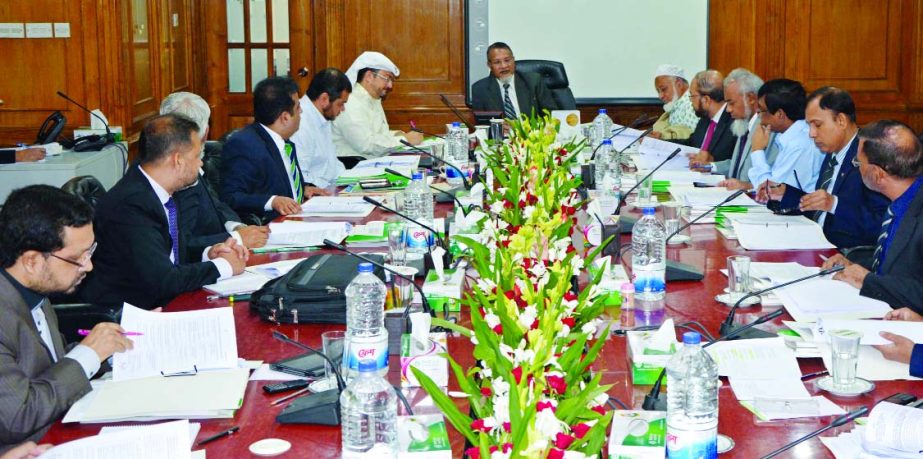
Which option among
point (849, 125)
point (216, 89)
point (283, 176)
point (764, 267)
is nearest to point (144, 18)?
point (216, 89)

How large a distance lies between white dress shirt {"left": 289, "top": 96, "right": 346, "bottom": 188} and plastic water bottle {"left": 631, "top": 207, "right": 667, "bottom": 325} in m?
2.65

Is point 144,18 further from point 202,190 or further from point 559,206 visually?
point 559,206

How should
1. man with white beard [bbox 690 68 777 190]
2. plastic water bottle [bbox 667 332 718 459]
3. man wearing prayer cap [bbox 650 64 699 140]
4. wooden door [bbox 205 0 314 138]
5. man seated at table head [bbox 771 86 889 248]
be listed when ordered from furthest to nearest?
1. wooden door [bbox 205 0 314 138]
2. man wearing prayer cap [bbox 650 64 699 140]
3. man with white beard [bbox 690 68 777 190]
4. man seated at table head [bbox 771 86 889 248]
5. plastic water bottle [bbox 667 332 718 459]

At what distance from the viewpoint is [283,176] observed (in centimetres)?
483

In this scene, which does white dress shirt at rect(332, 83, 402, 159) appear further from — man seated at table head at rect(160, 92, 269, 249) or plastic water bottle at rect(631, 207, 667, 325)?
plastic water bottle at rect(631, 207, 667, 325)

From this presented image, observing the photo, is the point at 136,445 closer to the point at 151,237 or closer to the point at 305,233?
the point at 151,237

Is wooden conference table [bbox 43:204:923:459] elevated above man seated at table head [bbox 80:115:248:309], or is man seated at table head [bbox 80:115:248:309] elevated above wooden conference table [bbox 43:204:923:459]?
man seated at table head [bbox 80:115:248:309]

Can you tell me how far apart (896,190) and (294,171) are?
8.63ft

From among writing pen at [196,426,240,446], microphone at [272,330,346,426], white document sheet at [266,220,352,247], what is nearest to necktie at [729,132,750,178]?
white document sheet at [266,220,352,247]

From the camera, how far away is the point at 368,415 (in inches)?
73.3

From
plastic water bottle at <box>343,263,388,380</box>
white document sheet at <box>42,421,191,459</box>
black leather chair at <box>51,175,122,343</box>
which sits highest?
plastic water bottle at <box>343,263,388,380</box>

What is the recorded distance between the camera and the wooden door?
8.01 m

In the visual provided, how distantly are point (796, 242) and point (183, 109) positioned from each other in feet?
7.78

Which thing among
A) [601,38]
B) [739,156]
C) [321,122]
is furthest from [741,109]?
[601,38]
